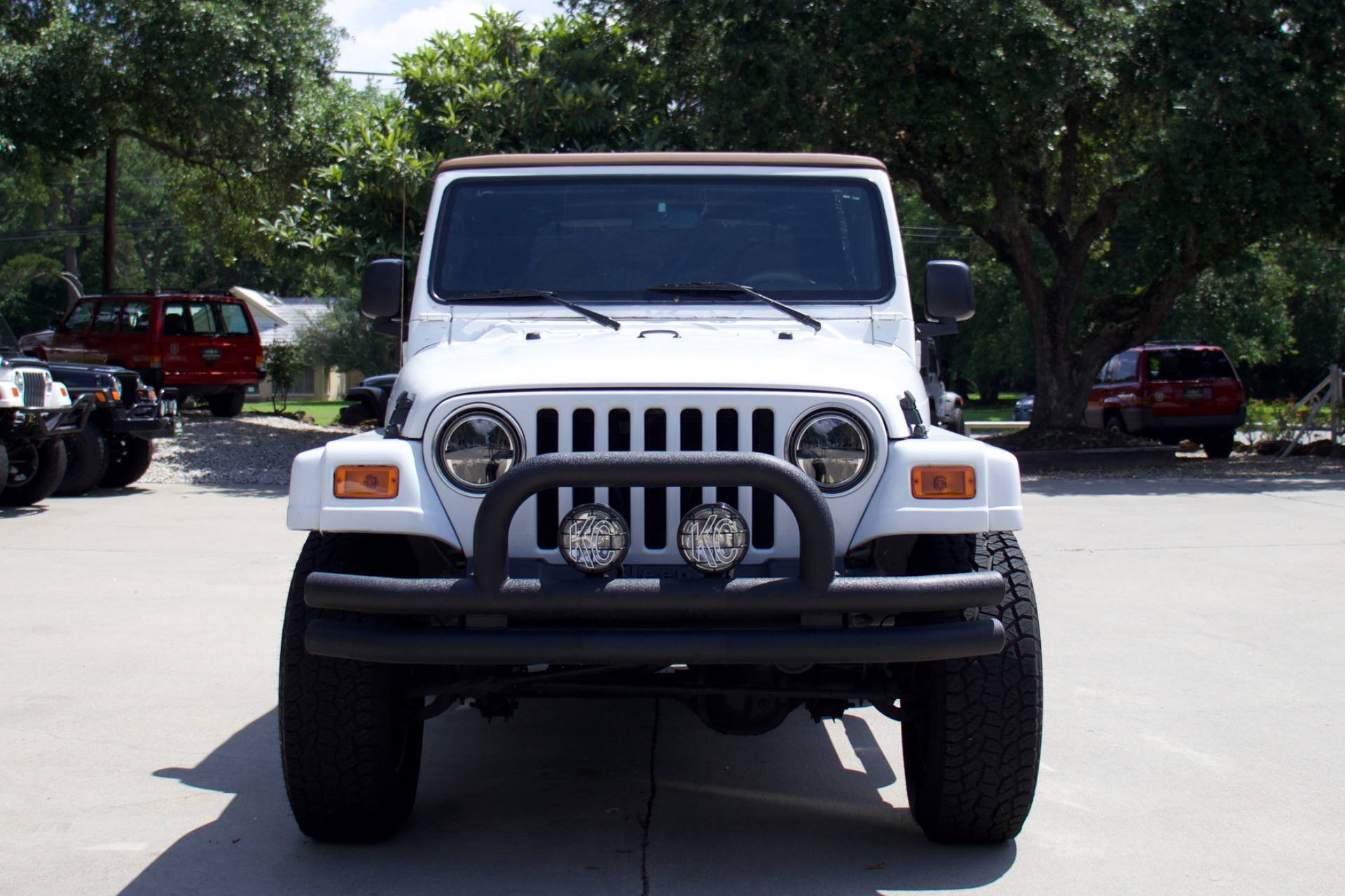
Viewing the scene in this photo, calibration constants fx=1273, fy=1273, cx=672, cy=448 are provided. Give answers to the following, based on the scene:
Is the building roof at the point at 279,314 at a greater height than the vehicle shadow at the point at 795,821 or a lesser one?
greater

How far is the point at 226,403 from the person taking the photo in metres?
21.2

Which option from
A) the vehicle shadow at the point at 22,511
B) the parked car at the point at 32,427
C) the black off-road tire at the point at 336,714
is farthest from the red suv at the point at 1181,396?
the black off-road tire at the point at 336,714

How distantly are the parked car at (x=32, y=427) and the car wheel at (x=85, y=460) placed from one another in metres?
0.58

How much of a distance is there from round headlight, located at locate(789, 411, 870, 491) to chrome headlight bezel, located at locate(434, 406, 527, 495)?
0.70 metres

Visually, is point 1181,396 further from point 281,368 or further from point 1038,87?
point 281,368

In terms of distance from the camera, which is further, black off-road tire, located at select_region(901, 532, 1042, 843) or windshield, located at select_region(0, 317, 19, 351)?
windshield, located at select_region(0, 317, 19, 351)

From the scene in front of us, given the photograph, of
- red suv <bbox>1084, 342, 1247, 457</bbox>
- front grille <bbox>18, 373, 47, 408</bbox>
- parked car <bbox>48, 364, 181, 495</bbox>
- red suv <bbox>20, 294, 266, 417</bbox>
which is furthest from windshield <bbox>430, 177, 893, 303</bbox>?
red suv <bbox>20, 294, 266, 417</bbox>

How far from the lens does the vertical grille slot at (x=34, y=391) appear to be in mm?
10820

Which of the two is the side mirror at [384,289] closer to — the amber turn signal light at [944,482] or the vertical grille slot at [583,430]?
the vertical grille slot at [583,430]

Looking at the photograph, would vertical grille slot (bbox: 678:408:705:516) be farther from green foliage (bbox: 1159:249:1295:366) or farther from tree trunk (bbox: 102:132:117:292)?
green foliage (bbox: 1159:249:1295:366)

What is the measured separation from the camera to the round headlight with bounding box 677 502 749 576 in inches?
118

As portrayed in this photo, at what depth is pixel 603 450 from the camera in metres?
3.21

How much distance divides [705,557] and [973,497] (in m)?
0.70

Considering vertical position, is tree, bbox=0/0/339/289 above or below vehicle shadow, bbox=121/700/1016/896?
above
